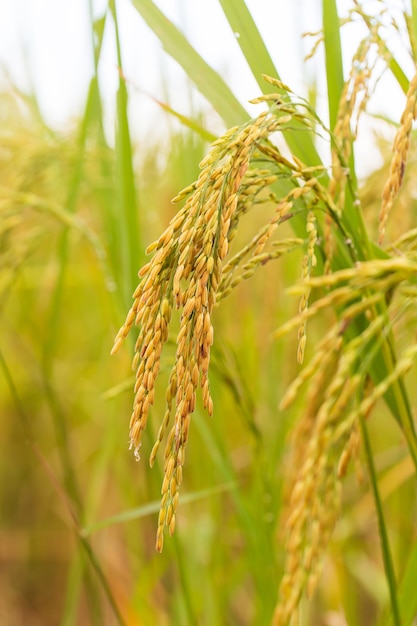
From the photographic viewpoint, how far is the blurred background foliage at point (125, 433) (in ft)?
3.68

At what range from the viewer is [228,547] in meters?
1.61

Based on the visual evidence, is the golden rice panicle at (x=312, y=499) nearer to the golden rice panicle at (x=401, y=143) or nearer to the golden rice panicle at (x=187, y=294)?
the golden rice panicle at (x=187, y=294)

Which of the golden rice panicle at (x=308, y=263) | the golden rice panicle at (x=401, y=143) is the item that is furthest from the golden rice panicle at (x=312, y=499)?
the golden rice panicle at (x=401, y=143)

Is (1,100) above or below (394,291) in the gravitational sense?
above

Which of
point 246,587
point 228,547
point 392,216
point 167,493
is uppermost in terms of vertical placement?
point 392,216

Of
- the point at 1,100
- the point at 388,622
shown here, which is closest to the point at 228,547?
the point at 388,622

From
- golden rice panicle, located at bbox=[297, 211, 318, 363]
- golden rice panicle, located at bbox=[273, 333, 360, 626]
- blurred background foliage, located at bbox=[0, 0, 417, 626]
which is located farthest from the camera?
blurred background foliage, located at bbox=[0, 0, 417, 626]

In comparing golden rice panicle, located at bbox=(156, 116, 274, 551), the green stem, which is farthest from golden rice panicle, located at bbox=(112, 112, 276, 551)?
the green stem

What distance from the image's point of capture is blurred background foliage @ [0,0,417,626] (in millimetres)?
1122

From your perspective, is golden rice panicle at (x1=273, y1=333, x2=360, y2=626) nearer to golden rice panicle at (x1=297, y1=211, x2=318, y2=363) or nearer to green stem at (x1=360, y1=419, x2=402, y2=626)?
golden rice panicle at (x1=297, y1=211, x2=318, y2=363)

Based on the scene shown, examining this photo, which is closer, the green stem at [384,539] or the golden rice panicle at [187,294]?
the golden rice panicle at [187,294]

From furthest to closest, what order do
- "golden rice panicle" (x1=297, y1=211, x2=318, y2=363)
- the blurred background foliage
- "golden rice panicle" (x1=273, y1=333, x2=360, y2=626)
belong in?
the blurred background foliage, "golden rice panicle" (x1=297, y1=211, x2=318, y2=363), "golden rice panicle" (x1=273, y1=333, x2=360, y2=626)

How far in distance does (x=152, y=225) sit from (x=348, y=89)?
1477mm

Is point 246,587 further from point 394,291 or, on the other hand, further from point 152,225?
point 394,291
